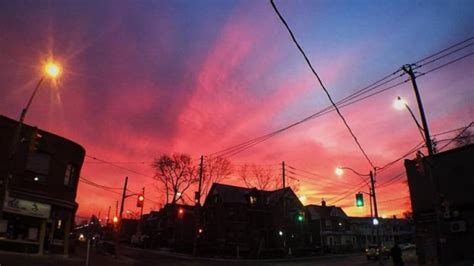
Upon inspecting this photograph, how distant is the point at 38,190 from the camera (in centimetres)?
2903

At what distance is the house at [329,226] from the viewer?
83812mm

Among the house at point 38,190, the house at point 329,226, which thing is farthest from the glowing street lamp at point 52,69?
the house at point 329,226

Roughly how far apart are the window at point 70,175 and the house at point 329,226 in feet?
184

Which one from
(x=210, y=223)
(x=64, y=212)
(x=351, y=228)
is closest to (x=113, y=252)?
(x=64, y=212)

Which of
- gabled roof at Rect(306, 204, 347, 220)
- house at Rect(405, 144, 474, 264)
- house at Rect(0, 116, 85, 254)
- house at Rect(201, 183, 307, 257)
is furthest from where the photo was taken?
gabled roof at Rect(306, 204, 347, 220)

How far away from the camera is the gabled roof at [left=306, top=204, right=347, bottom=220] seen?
8769 centimetres

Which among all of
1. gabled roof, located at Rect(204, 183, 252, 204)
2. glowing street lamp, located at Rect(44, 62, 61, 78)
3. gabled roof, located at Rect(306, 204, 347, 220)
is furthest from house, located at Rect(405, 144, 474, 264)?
gabled roof, located at Rect(306, 204, 347, 220)

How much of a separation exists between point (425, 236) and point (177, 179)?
43.6 m

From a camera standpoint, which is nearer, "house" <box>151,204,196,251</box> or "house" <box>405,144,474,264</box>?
"house" <box>405,144,474,264</box>

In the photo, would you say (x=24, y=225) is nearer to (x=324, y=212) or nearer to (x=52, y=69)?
Result: (x=52, y=69)

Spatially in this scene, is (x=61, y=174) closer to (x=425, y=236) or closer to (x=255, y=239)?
(x=425, y=236)

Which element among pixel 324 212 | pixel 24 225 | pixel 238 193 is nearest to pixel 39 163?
pixel 24 225

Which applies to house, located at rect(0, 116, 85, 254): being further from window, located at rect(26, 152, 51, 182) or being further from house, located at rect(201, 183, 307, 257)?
house, located at rect(201, 183, 307, 257)

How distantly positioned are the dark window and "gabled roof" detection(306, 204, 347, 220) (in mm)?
65024
